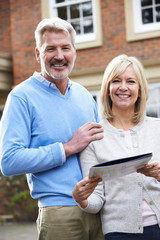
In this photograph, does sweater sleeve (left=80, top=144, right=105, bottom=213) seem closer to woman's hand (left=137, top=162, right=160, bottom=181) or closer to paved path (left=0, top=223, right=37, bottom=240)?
woman's hand (left=137, top=162, right=160, bottom=181)

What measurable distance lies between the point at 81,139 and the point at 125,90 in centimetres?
39

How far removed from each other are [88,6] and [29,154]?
26.5ft

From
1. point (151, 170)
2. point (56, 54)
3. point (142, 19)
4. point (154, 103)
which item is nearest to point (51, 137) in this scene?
point (56, 54)

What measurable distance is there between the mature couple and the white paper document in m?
0.22

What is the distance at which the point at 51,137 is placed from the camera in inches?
102

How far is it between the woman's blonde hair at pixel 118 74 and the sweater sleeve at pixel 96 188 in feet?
0.91

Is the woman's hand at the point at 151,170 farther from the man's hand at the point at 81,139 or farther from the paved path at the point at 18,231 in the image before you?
the paved path at the point at 18,231

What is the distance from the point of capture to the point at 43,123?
2.58m

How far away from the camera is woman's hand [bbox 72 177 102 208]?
89.3 inches

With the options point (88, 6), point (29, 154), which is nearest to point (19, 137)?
point (29, 154)

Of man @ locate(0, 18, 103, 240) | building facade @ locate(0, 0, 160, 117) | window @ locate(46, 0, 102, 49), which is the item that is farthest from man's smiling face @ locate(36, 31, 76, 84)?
window @ locate(46, 0, 102, 49)

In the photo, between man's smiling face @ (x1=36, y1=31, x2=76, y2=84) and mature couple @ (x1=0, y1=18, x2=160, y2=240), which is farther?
man's smiling face @ (x1=36, y1=31, x2=76, y2=84)

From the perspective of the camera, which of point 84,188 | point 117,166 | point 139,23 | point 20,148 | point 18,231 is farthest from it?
point 139,23

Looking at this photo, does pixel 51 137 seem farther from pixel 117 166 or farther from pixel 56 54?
pixel 117 166
